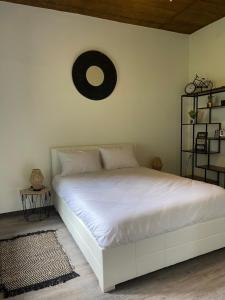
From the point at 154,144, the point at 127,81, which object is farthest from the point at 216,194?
the point at 127,81

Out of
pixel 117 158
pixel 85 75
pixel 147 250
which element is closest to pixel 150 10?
pixel 85 75

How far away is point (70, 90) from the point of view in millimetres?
3475

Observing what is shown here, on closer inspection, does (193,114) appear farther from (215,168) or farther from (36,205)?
(36,205)

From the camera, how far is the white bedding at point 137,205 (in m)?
1.71

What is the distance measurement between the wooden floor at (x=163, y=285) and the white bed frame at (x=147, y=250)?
0.31 ft

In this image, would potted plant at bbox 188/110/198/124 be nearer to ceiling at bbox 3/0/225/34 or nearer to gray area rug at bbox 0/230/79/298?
ceiling at bbox 3/0/225/34

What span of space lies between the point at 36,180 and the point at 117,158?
118 centimetres

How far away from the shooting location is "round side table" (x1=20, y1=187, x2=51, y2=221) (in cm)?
323

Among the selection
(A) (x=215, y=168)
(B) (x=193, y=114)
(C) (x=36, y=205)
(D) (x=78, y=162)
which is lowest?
(C) (x=36, y=205)

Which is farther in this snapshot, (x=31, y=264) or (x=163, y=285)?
(x=31, y=264)

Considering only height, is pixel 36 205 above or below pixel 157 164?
below

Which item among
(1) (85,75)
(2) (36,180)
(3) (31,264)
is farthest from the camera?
(1) (85,75)

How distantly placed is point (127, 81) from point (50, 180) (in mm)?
2016

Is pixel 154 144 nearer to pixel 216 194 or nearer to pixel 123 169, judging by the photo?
pixel 123 169
